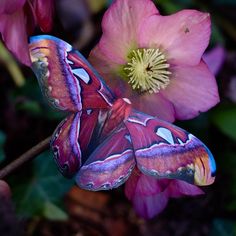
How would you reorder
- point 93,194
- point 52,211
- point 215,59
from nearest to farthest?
point 52,211 → point 215,59 → point 93,194

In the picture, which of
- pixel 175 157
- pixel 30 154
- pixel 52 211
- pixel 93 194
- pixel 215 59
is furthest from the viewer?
pixel 93 194

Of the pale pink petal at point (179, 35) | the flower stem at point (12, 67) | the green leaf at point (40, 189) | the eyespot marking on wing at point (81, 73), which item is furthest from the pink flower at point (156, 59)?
the flower stem at point (12, 67)

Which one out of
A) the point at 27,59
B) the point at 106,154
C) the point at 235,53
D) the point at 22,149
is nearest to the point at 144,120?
the point at 106,154

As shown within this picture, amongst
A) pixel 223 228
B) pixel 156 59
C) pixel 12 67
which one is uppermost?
pixel 156 59

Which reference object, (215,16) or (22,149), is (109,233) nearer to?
(22,149)

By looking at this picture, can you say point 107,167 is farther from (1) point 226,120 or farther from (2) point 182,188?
(1) point 226,120

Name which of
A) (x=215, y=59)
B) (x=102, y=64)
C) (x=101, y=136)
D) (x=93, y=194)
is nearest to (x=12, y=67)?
(x=93, y=194)

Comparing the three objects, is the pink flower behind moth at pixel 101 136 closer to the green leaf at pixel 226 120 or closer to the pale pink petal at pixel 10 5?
the pale pink petal at pixel 10 5

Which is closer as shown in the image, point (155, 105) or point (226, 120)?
point (155, 105)
